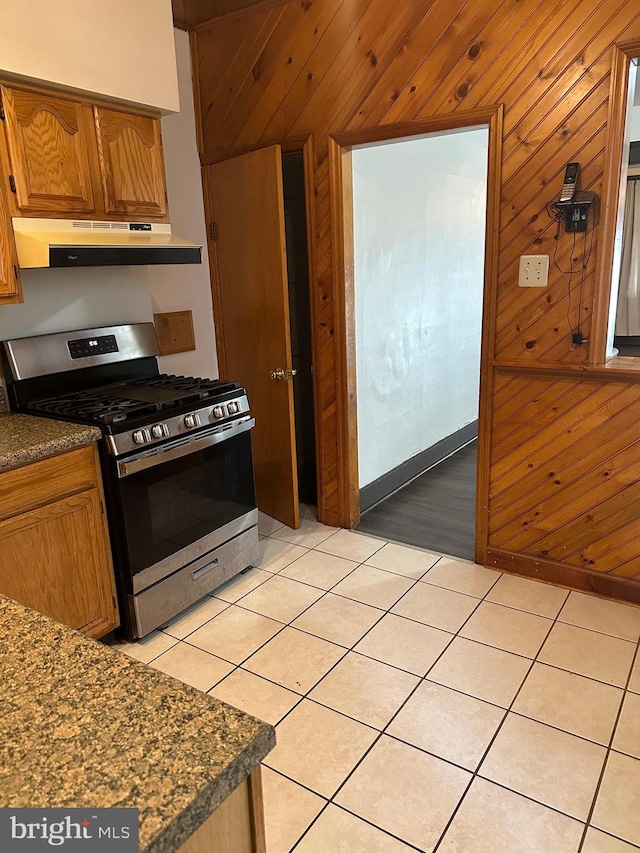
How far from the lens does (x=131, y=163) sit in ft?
8.54

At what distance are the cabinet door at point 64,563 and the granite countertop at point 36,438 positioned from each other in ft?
0.65

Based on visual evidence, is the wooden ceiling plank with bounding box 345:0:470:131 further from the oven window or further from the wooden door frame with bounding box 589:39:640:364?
the oven window

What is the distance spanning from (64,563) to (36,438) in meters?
0.46

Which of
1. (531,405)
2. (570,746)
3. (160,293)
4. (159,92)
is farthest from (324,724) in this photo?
(159,92)

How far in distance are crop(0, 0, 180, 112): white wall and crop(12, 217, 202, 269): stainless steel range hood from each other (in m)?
0.50

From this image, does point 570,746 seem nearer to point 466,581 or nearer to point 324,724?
point 324,724

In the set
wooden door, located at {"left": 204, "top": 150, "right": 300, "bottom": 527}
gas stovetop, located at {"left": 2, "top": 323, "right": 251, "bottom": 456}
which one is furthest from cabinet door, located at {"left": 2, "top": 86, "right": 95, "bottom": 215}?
wooden door, located at {"left": 204, "top": 150, "right": 300, "bottom": 527}

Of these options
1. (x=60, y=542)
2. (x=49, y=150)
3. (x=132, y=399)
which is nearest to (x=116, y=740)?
(x=60, y=542)

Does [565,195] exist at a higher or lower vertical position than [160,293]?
higher

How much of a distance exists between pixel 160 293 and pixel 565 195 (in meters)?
1.99

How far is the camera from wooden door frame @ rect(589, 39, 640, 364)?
2.20m

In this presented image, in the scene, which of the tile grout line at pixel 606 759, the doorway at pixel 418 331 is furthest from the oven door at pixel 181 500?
the tile grout line at pixel 606 759

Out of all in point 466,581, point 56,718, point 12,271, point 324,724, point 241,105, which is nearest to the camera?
point 56,718

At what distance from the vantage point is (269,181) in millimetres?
2980
